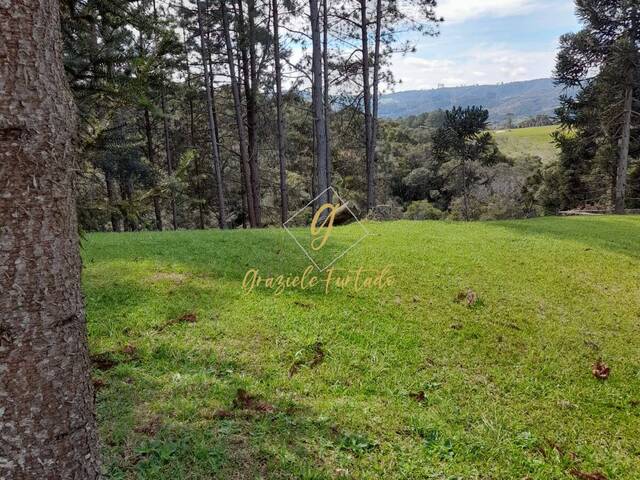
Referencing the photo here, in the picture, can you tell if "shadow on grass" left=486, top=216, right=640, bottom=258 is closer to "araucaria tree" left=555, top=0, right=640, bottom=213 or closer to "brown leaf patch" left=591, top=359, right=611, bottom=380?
"brown leaf patch" left=591, top=359, right=611, bottom=380

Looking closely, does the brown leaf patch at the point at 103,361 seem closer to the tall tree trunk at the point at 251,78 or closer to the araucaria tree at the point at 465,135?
the tall tree trunk at the point at 251,78

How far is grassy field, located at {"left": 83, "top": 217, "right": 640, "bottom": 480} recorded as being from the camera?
2404 millimetres

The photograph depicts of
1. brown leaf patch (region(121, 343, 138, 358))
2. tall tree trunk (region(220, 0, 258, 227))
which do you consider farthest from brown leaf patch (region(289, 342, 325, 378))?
tall tree trunk (region(220, 0, 258, 227))

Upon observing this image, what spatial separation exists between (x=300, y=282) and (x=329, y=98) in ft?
38.8

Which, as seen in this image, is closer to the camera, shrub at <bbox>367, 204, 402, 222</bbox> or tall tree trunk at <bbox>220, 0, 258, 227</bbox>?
shrub at <bbox>367, 204, 402, 222</bbox>

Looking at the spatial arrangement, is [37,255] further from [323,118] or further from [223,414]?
[323,118]

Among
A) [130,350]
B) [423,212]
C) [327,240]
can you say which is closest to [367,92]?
[327,240]

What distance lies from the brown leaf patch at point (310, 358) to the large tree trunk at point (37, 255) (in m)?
2.00

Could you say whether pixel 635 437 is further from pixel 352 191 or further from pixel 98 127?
pixel 352 191

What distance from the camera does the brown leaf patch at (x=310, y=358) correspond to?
130 inches

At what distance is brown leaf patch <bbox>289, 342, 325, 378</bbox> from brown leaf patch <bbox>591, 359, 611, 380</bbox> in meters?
2.28

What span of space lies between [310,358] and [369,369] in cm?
50

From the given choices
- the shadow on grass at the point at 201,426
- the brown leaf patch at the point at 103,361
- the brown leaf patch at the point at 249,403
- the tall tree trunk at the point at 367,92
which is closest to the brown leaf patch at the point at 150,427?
the shadow on grass at the point at 201,426

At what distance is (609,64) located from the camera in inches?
545
